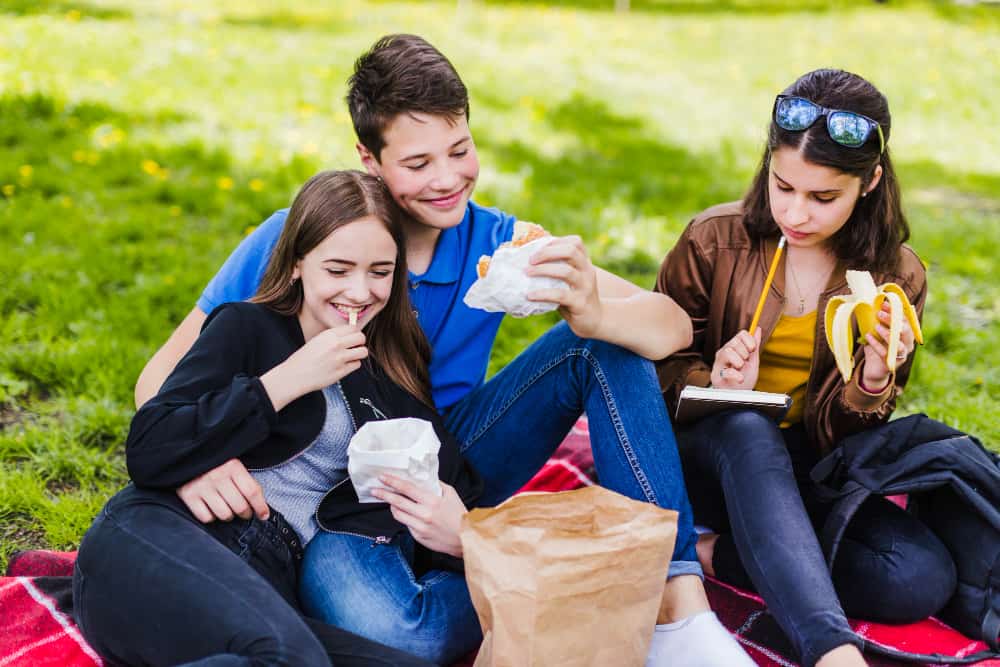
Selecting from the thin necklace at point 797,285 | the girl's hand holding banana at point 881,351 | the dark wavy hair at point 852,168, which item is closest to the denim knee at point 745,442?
the girl's hand holding banana at point 881,351

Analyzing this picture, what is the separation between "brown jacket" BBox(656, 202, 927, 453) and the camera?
257 centimetres

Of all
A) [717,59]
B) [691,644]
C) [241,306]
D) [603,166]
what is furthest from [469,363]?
[717,59]

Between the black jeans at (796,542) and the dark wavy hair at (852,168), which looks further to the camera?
the dark wavy hair at (852,168)

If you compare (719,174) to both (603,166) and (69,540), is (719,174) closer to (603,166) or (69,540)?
(603,166)

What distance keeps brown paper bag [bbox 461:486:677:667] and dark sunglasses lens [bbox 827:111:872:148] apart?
1.02 metres

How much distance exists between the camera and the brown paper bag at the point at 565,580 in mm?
1856

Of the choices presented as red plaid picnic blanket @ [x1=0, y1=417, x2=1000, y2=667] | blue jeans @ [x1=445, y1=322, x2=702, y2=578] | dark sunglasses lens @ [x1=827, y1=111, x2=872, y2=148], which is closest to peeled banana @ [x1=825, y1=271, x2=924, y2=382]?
dark sunglasses lens @ [x1=827, y1=111, x2=872, y2=148]

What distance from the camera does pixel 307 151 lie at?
578 centimetres

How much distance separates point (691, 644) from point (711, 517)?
26.8 inches

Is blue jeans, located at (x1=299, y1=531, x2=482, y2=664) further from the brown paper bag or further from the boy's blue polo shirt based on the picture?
the boy's blue polo shirt

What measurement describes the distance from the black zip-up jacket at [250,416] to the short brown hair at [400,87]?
533 millimetres

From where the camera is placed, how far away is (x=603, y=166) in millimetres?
6223

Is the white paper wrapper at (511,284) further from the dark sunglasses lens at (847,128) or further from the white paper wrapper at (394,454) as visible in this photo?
the dark sunglasses lens at (847,128)

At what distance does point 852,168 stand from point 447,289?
40.9 inches
